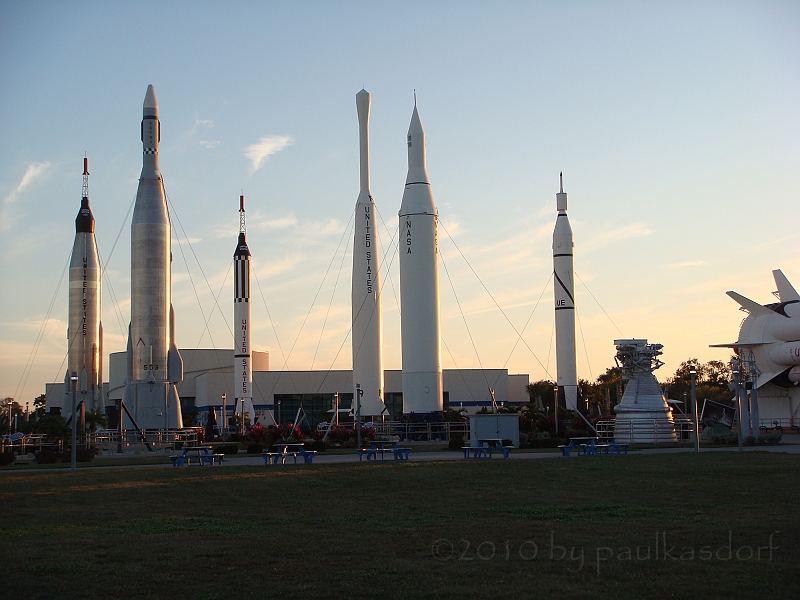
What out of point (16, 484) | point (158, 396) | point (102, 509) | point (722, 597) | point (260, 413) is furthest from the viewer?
point (260, 413)

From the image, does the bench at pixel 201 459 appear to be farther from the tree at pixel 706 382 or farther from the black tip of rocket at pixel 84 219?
the tree at pixel 706 382

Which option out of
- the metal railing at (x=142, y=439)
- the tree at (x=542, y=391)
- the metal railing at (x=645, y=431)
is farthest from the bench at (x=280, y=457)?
the tree at (x=542, y=391)

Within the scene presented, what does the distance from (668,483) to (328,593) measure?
37.4 ft

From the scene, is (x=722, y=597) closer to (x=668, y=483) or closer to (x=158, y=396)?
(x=668, y=483)

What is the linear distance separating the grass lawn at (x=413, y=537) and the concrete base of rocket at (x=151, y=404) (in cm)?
2666

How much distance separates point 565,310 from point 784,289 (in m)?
17.6

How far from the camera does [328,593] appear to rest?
907cm

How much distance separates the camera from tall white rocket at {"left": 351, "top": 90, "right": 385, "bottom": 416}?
51.2 meters

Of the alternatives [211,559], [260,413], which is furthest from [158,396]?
[211,559]

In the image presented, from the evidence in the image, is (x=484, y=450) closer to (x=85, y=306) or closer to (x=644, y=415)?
(x=644, y=415)

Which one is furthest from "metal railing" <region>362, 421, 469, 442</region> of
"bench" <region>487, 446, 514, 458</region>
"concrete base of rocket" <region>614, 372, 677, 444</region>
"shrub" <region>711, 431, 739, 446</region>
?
"shrub" <region>711, 431, 739, 446</region>

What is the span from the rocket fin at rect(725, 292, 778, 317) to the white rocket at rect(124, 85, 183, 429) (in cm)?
3856

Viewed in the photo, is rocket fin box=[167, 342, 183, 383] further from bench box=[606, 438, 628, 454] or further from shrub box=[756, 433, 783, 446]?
shrub box=[756, 433, 783, 446]

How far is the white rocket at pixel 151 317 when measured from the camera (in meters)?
47.8
